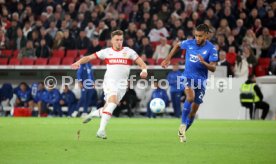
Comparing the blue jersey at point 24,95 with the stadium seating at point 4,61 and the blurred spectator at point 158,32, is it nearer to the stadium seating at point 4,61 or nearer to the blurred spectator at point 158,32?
the stadium seating at point 4,61

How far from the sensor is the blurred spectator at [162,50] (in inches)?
1029

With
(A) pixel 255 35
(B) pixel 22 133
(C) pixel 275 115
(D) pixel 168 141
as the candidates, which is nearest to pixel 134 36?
(A) pixel 255 35

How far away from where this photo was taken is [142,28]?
91.0 feet

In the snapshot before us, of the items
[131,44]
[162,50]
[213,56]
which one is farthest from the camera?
[131,44]

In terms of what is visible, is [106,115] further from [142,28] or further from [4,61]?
[4,61]

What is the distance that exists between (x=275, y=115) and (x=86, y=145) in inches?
541

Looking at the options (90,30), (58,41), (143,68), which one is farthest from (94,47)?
(143,68)

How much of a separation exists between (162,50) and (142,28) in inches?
68.8

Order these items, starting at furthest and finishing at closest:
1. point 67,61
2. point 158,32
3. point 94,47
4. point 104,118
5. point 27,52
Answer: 1. point 27,52
2. point 67,61
3. point 158,32
4. point 94,47
5. point 104,118

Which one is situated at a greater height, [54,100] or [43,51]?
[43,51]

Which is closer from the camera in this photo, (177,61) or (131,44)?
(177,61)

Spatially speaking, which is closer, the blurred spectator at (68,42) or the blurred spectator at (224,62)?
the blurred spectator at (224,62)

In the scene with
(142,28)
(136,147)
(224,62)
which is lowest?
(136,147)

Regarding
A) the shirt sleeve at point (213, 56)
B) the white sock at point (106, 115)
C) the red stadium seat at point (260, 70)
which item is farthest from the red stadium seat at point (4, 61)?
the shirt sleeve at point (213, 56)
